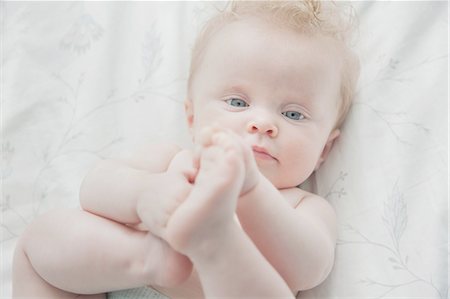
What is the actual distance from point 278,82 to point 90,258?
0.48 meters

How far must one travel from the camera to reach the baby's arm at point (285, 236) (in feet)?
3.55

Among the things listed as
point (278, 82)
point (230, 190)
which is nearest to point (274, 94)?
point (278, 82)

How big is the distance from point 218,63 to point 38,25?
1.72 ft

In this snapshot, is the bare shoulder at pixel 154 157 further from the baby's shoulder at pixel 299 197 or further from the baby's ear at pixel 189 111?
the baby's shoulder at pixel 299 197

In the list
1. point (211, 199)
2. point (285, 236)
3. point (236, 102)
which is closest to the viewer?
point (211, 199)

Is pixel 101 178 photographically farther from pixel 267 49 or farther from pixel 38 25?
pixel 38 25

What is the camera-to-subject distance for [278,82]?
130 cm

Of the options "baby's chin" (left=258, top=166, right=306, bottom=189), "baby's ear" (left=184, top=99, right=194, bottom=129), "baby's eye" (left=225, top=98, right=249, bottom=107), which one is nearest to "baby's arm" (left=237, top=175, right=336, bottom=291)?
"baby's chin" (left=258, top=166, right=306, bottom=189)

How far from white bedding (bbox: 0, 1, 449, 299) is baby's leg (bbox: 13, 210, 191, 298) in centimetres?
24

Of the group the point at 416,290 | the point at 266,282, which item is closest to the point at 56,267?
the point at 266,282

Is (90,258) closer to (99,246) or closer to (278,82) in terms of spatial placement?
(99,246)

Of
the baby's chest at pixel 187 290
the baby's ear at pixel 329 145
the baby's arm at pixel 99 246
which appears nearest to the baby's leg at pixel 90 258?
the baby's arm at pixel 99 246

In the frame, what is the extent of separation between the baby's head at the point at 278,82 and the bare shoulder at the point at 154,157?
7 cm

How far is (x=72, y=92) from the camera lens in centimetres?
158
